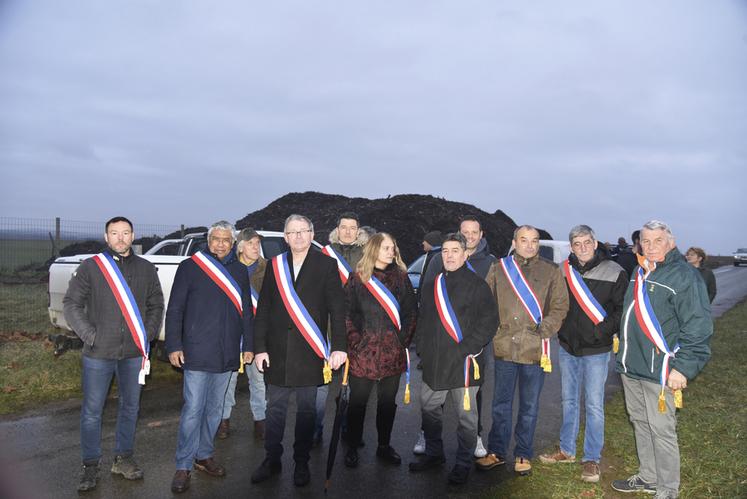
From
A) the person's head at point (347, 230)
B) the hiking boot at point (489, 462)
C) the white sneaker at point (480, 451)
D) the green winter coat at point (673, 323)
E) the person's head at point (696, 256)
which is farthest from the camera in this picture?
the person's head at point (696, 256)

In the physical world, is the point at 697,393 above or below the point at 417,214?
below

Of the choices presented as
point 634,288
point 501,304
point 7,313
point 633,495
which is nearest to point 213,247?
point 501,304

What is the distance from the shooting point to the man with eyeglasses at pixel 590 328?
4.43 m

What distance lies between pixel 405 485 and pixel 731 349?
8660 mm

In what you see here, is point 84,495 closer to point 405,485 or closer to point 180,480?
point 180,480

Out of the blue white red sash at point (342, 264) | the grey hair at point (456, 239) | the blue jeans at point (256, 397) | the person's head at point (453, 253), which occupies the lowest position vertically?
the blue jeans at point (256, 397)

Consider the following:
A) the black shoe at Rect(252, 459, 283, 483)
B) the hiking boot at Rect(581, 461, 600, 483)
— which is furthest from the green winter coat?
the black shoe at Rect(252, 459, 283, 483)

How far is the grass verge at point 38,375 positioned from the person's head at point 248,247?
2.69 m

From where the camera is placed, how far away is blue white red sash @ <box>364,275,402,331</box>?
14.8ft

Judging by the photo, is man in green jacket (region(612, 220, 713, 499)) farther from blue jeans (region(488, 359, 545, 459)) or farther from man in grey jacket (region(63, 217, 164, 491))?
man in grey jacket (region(63, 217, 164, 491))

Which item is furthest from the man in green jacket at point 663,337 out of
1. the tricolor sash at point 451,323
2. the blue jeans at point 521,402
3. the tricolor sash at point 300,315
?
the tricolor sash at point 300,315

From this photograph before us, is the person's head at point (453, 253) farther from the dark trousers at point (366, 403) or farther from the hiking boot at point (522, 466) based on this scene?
the hiking boot at point (522, 466)

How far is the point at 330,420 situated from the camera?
19.6 feet

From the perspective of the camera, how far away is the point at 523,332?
177 inches
